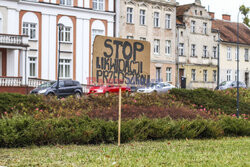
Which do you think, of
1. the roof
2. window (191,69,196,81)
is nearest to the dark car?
window (191,69,196,81)

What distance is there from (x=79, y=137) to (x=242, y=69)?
191ft

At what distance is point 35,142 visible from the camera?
13.3 metres

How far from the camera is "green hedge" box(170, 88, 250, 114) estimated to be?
76.8ft

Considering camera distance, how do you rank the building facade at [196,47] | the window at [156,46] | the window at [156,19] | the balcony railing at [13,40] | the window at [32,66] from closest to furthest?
the balcony railing at [13,40] < the window at [32,66] < the window at [156,46] < the window at [156,19] < the building facade at [196,47]

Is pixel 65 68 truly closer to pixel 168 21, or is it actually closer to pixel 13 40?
pixel 13 40

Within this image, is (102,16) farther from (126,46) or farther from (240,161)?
(240,161)

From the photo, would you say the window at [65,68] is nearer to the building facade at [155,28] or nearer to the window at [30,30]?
the window at [30,30]

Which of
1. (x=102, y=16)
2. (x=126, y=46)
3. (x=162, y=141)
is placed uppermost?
(x=102, y=16)

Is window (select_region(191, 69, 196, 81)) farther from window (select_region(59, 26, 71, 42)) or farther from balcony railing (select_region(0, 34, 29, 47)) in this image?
balcony railing (select_region(0, 34, 29, 47))

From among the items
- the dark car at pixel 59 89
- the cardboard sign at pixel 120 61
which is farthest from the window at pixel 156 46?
the cardboard sign at pixel 120 61

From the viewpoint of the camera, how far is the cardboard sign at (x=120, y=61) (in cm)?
1387

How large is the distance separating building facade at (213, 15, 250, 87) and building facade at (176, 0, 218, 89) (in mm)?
1429

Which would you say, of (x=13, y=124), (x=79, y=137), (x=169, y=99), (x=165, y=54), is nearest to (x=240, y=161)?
(x=79, y=137)

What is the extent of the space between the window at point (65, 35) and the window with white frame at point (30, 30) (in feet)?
9.41
